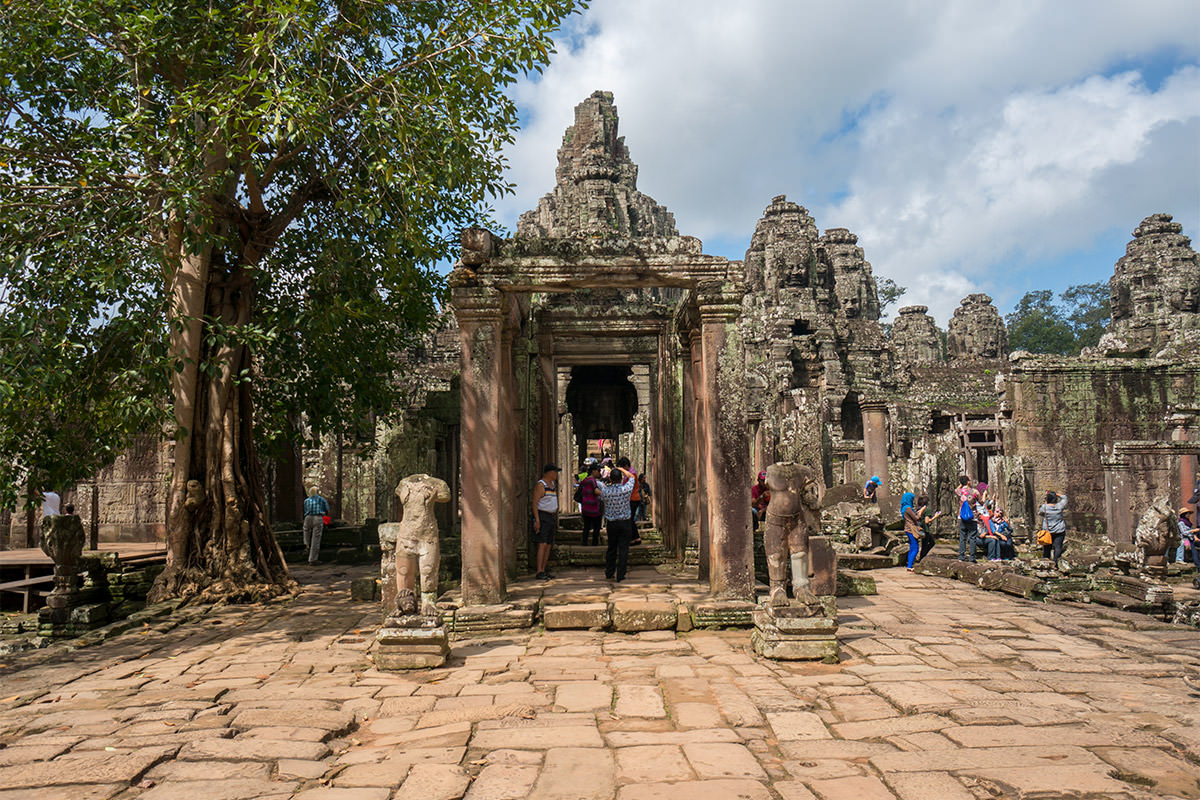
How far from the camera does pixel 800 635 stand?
5844mm

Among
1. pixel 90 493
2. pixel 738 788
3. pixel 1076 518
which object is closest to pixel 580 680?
A: pixel 738 788

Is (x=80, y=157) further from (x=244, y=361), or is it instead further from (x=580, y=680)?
(x=580, y=680)

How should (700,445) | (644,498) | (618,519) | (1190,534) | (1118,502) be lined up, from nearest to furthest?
(700,445) → (618,519) → (1190,534) → (1118,502) → (644,498)

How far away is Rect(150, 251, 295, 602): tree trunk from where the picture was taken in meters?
8.73

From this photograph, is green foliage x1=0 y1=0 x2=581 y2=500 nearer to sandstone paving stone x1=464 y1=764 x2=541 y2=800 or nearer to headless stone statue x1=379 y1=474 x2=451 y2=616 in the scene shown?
headless stone statue x1=379 y1=474 x2=451 y2=616

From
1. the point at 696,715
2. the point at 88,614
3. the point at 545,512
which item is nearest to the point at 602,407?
the point at 545,512

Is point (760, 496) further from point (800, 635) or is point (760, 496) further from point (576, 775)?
point (576, 775)

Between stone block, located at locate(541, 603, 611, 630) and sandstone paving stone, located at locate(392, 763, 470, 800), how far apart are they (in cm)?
326

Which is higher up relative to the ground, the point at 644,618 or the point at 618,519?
the point at 618,519

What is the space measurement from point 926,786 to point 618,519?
212 inches

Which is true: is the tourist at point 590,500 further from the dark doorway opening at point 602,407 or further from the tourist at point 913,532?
the dark doorway opening at point 602,407

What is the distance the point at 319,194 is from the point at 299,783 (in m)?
8.26

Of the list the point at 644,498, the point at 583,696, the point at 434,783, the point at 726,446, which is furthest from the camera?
the point at 644,498

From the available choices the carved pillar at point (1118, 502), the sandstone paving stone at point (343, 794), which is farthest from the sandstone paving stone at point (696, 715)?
the carved pillar at point (1118, 502)
